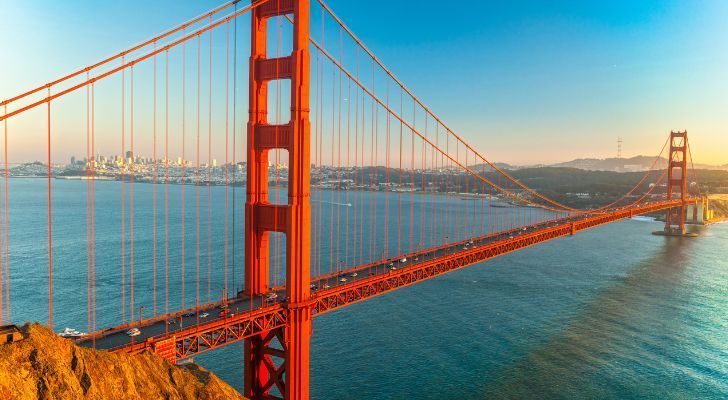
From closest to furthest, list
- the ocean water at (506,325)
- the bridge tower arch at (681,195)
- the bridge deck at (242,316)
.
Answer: the bridge deck at (242,316)
the ocean water at (506,325)
the bridge tower arch at (681,195)

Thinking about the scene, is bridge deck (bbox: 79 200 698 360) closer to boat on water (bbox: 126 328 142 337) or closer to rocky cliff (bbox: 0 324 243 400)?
boat on water (bbox: 126 328 142 337)

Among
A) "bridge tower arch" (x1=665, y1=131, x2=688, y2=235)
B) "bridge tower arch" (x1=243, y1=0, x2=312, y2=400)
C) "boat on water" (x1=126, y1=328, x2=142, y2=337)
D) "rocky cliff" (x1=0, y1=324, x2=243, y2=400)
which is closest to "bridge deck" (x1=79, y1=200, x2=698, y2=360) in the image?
"boat on water" (x1=126, y1=328, x2=142, y2=337)

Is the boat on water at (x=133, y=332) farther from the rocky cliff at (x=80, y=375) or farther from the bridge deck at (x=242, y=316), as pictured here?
the rocky cliff at (x=80, y=375)

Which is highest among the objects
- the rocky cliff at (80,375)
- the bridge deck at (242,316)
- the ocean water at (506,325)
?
the rocky cliff at (80,375)

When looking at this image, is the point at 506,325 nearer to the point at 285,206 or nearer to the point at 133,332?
the point at 285,206

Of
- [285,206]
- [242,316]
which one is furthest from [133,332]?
[285,206]

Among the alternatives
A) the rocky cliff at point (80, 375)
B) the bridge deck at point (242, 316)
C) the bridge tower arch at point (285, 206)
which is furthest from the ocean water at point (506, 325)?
the rocky cliff at point (80, 375)
